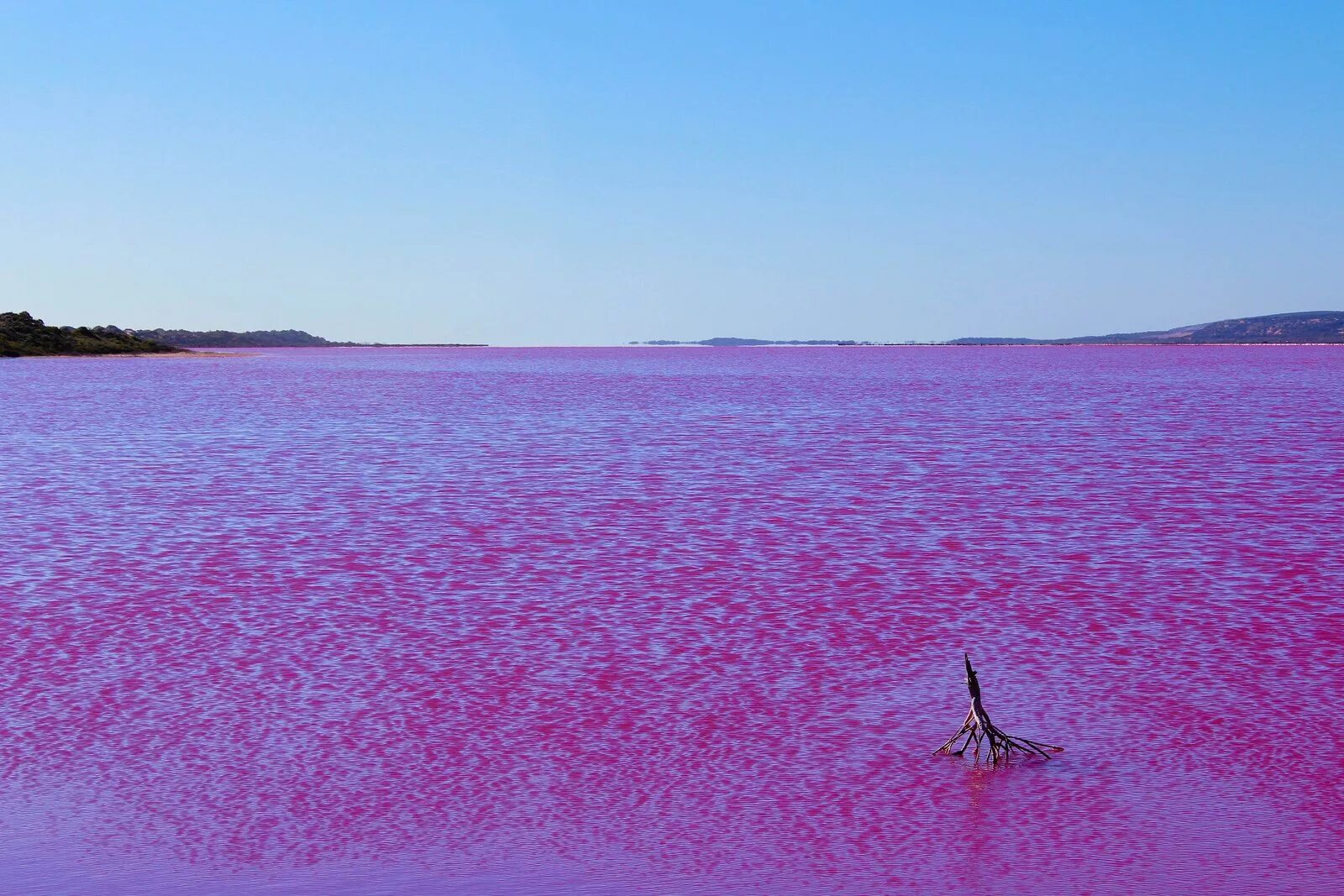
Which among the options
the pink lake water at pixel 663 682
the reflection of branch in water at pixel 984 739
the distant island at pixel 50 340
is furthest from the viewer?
the distant island at pixel 50 340

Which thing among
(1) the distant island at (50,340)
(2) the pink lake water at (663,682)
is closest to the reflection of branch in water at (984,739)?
(2) the pink lake water at (663,682)

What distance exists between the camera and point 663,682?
1096cm

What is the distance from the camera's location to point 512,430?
129 feet

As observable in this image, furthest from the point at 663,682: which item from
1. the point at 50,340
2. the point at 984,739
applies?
the point at 50,340

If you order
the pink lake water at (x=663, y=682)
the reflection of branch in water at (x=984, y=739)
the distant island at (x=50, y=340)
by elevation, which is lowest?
the distant island at (x=50, y=340)

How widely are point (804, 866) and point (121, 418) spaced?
41249 millimetres

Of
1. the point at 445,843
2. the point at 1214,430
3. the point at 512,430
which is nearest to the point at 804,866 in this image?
the point at 445,843

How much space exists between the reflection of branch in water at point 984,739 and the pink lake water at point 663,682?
0.14m

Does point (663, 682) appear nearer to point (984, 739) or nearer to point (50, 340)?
point (984, 739)

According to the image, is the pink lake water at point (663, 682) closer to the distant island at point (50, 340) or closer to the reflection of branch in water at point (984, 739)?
the reflection of branch in water at point (984, 739)

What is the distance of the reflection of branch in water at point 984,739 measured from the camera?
29.0 feet

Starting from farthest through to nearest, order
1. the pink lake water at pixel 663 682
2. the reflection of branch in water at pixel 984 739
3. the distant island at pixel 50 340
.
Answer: the distant island at pixel 50 340, the reflection of branch in water at pixel 984 739, the pink lake water at pixel 663 682

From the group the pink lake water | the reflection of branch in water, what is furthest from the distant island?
the reflection of branch in water

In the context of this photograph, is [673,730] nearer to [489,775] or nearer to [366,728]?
[489,775]
